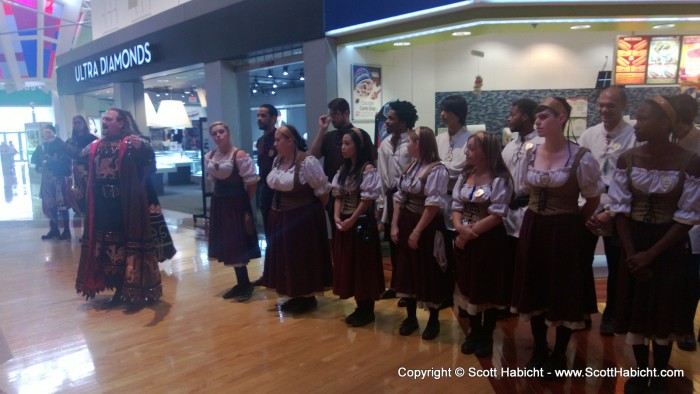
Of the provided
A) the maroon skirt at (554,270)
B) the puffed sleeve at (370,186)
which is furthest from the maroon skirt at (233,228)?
the maroon skirt at (554,270)

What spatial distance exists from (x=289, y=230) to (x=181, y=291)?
1.63 metres

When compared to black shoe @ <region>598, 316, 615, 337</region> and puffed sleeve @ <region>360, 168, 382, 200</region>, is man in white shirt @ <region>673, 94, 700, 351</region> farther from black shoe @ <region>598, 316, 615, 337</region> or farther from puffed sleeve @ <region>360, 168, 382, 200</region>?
puffed sleeve @ <region>360, 168, 382, 200</region>

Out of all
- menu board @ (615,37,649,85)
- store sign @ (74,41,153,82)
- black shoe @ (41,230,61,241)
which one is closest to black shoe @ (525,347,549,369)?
Result: menu board @ (615,37,649,85)

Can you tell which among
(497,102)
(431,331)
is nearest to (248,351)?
(431,331)

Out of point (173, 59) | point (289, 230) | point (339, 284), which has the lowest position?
point (339, 284)

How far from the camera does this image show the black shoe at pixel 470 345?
10.9ft

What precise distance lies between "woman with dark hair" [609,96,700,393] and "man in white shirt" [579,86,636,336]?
1.81 feet

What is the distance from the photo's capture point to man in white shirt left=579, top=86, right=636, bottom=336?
3.28 meters

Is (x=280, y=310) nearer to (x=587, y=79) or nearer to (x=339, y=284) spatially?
(x=339, y=284)

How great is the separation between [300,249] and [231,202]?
2.92 feet

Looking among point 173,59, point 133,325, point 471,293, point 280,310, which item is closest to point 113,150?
point 133,325

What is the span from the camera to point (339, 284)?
3857 mm

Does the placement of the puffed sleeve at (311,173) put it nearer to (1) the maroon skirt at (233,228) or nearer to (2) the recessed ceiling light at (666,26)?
(1) the maroon skirt at (233,228)

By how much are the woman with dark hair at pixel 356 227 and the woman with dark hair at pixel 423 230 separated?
24 centimetres
